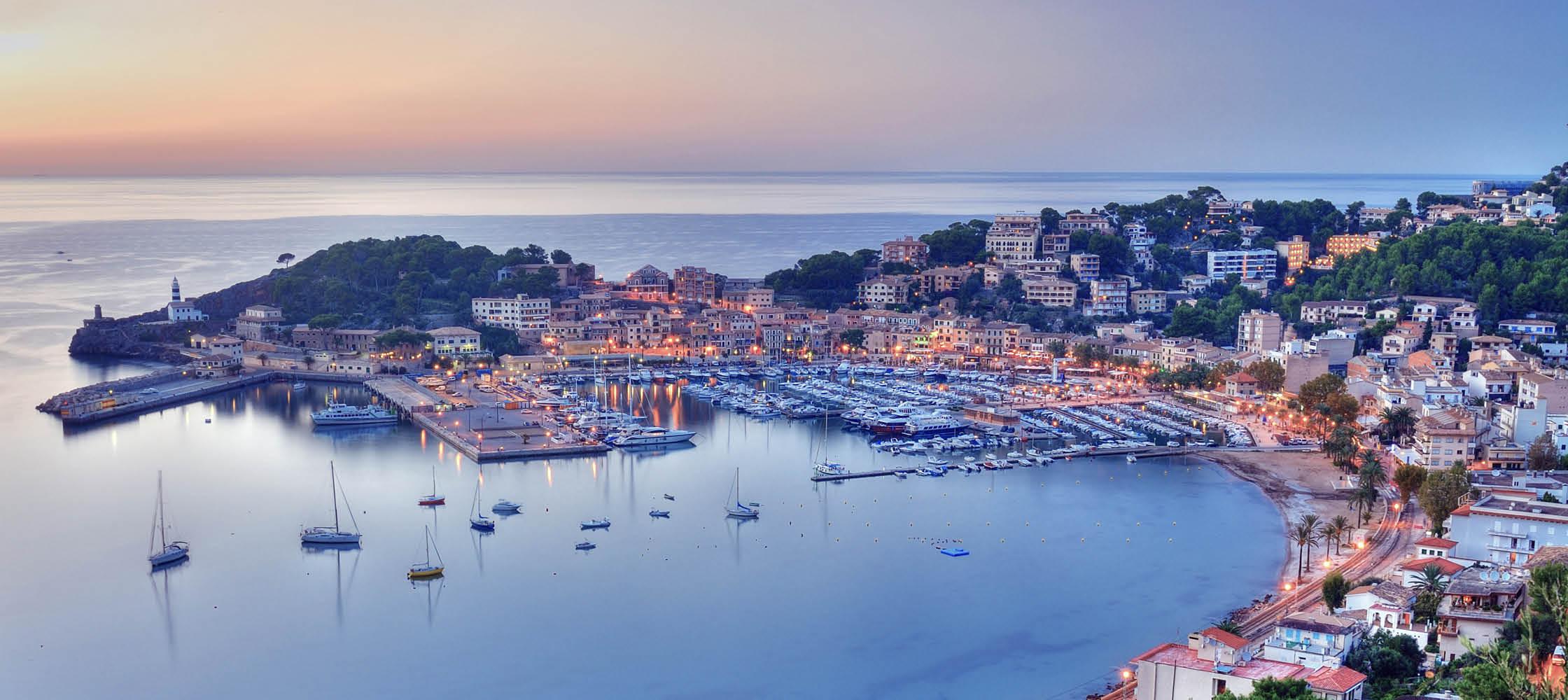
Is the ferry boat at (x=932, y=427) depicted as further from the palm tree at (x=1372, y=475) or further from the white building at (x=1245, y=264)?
the white building at (x=1245, y=264)

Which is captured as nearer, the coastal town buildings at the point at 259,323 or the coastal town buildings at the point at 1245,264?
the coastal town buildings at the point at 259,323

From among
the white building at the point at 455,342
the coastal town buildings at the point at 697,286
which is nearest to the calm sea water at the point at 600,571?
the white building at the point at 455,342


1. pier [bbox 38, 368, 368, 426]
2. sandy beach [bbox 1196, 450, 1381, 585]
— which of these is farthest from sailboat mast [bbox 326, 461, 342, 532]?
sandy beach [bbox 1196, 450, 1381, 585]

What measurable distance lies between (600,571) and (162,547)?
12.4 feet

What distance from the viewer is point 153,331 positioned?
24.4 m

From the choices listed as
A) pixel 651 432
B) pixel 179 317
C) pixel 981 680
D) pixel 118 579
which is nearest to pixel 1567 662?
pixel 981 680

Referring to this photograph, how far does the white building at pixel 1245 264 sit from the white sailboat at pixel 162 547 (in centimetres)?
2070

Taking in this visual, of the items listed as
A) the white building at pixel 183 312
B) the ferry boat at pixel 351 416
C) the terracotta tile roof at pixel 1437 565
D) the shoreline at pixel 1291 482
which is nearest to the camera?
the terracotta tile roof at pixel 1437 565

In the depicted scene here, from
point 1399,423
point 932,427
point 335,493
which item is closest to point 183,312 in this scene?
point 335,493

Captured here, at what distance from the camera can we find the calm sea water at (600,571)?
29.8ft

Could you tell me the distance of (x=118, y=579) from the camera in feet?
35.6

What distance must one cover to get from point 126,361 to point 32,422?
239 inches

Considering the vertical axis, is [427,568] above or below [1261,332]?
below

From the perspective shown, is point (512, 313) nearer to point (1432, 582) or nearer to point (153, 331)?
point (153, 331)
